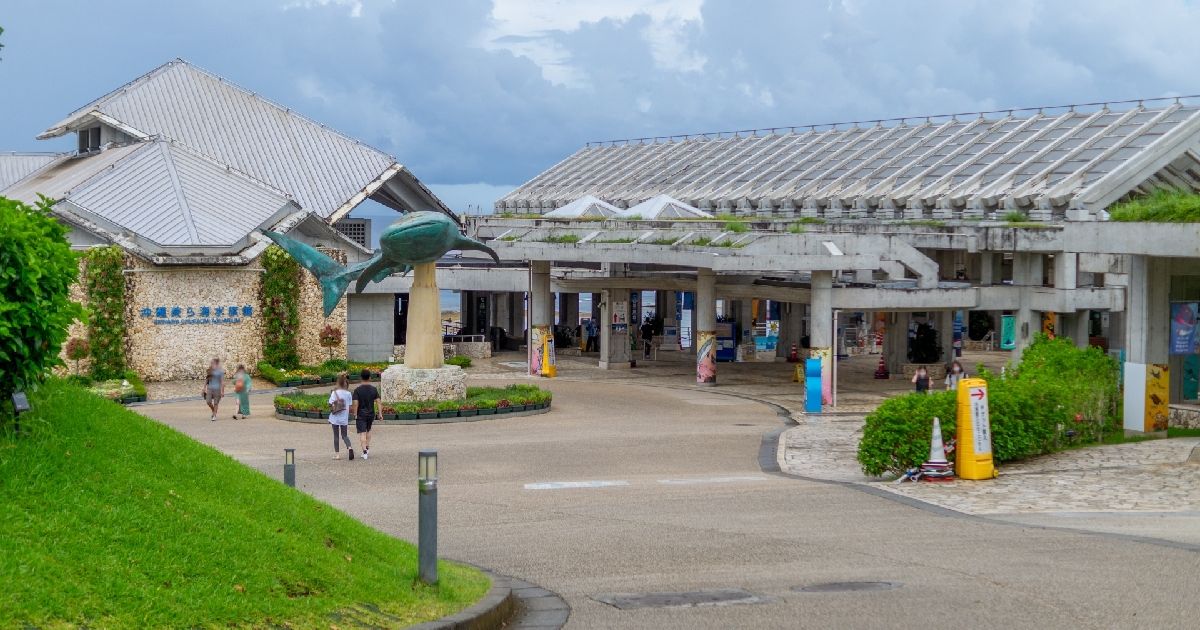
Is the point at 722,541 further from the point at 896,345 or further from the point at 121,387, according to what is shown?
the point at 896,345

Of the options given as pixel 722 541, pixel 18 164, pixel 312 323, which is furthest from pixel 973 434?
pixel 18 164

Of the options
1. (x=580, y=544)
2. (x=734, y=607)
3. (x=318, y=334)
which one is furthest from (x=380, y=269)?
(x=734, y=607)

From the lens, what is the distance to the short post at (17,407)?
11.8 m

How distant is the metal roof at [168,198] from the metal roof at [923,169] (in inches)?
892

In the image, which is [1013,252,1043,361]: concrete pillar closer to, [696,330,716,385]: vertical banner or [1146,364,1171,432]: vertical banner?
[696,330,716,385]: vertical banner

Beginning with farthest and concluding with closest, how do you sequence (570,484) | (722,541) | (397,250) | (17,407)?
(397,250)
(570,484)
(722,541)
(17,407)

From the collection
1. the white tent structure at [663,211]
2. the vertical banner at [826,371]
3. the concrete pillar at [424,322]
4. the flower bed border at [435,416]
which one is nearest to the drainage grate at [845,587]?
the flower bed border at [435,416]

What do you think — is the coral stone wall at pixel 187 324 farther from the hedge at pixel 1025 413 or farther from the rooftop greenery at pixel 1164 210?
the rooftop greenery at pixel 1164 210

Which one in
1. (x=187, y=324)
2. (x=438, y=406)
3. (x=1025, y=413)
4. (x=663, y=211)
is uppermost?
(x=663, y=211)

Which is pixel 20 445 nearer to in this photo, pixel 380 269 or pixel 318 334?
pixel 380 269

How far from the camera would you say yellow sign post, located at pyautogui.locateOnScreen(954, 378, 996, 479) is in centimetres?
2239

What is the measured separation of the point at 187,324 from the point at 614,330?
14.9 meters

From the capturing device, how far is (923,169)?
56375 mm

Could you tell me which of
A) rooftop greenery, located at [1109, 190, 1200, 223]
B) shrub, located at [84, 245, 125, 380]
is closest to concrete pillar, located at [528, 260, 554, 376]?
shrub, located at [84, 245, 125, 380]
